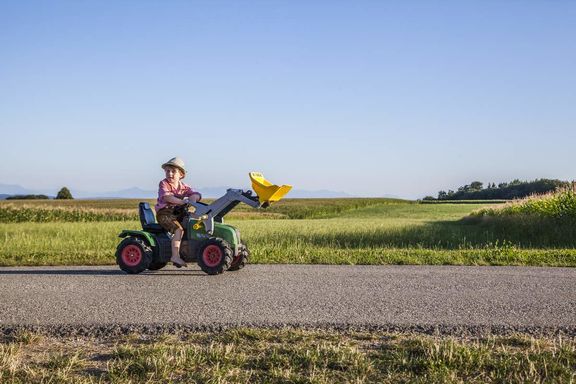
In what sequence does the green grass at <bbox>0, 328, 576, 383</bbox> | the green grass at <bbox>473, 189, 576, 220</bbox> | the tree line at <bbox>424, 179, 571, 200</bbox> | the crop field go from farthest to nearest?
the tree line at <bbox>424, 179, 571, 200</bbox>, the green grass at <bbox>473, 189, 576, 220</bbox>, the crop field, the green grass at <bbox>0, 328, 576, 383</bbox>

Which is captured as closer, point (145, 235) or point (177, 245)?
point (177, 245)

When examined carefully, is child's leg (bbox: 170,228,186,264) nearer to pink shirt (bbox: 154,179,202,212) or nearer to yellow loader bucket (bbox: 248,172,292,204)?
pink shirt (bbox: 154,179,202,212)

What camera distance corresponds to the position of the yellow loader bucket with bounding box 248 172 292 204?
29.0 ft

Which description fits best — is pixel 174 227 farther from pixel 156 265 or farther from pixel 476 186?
pixel 476 186

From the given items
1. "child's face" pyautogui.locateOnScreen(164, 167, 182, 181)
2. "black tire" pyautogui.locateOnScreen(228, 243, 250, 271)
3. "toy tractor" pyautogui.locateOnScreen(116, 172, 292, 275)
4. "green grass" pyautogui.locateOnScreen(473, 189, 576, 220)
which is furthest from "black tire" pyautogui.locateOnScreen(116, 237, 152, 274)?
"green grass" pyautogui.locateOnScreen(473, 189, 576, 220)

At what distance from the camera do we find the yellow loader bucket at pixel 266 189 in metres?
8.84

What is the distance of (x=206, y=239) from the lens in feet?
30.3

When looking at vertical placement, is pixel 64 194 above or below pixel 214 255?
above

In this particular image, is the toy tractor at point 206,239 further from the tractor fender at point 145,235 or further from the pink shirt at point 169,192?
the pink shirt at point 169,192

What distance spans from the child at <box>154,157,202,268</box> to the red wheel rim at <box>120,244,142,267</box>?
1.76 feet

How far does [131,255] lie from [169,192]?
1.15 metres

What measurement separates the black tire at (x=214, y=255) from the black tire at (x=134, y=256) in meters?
0.82

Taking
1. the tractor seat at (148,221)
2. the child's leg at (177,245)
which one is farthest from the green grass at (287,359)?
the tractor seat at (148,221)

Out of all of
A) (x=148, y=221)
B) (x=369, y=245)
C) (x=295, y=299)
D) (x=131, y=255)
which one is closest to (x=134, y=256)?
(x=131, y=255)
